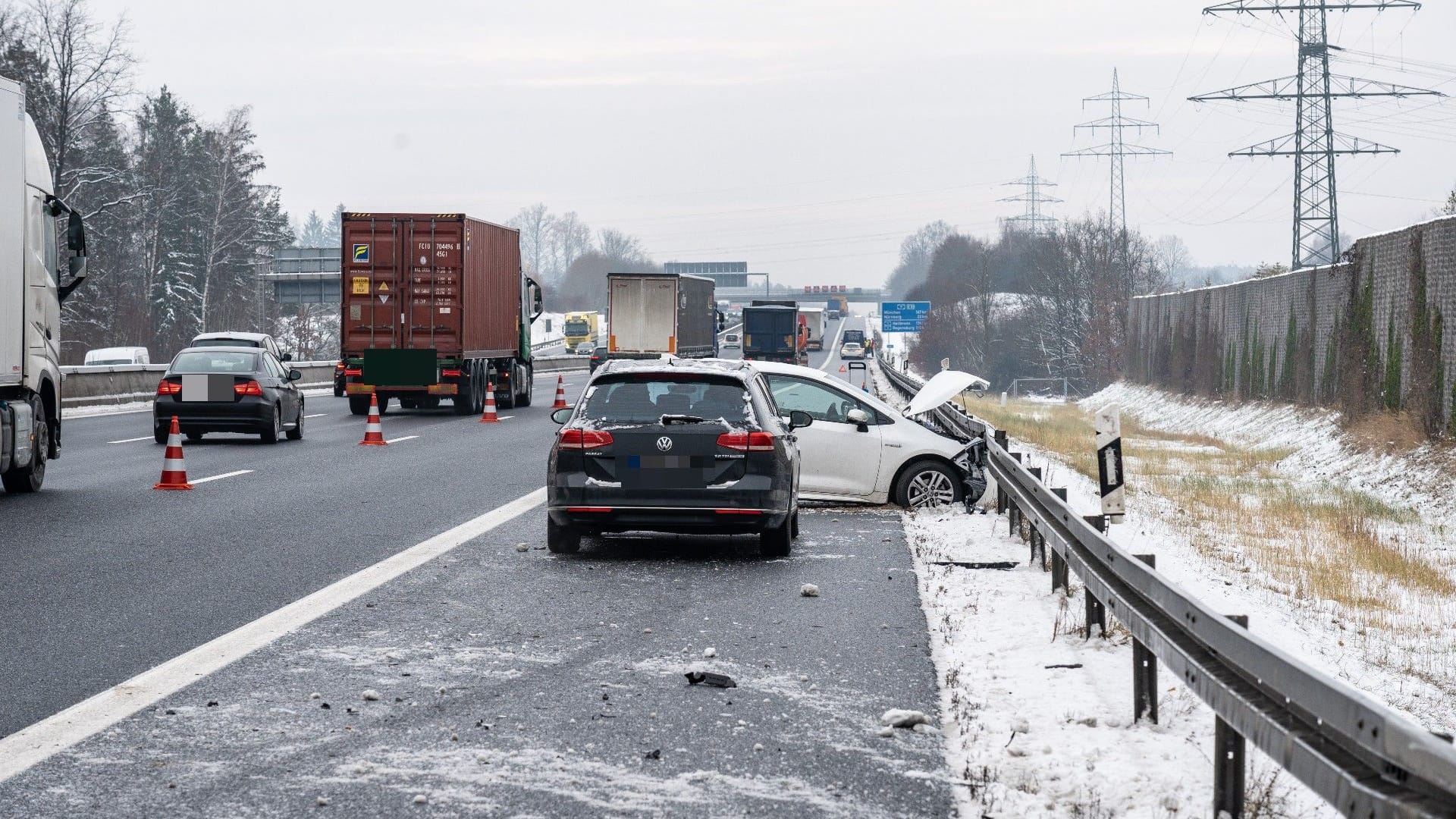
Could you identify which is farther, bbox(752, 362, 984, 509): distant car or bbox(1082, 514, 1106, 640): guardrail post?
bbox(752, 362, 984, 509): distant car

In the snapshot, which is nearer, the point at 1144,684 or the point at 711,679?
the point at 1144,684

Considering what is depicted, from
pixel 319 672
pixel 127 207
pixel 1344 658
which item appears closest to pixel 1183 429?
pixel 1344 658

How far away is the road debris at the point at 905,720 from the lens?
661cm

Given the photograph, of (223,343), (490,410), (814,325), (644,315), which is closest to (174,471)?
(223,343)

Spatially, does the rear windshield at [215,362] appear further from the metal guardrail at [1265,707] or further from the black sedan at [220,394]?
the metal guardrail at [1265,707]

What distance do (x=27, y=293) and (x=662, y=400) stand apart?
7.29m

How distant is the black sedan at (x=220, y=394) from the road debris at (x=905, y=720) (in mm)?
18575

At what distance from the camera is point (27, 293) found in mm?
15750

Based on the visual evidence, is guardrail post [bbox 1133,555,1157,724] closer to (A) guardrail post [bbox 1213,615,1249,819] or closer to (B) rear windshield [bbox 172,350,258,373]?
(A) guardrail post [bbox 1213,615,1249,819]

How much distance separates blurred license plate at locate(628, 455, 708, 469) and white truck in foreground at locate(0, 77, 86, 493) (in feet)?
21.9

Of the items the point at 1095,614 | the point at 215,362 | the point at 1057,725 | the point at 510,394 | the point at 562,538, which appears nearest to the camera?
the point at 1057,725

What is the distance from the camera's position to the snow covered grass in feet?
32.0

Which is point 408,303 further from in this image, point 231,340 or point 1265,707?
point 1265,707

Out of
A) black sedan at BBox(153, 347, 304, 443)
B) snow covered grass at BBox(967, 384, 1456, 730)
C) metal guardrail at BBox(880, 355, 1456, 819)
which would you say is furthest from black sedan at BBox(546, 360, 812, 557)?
black sedan at BBox(153, 347, 304, 443)
